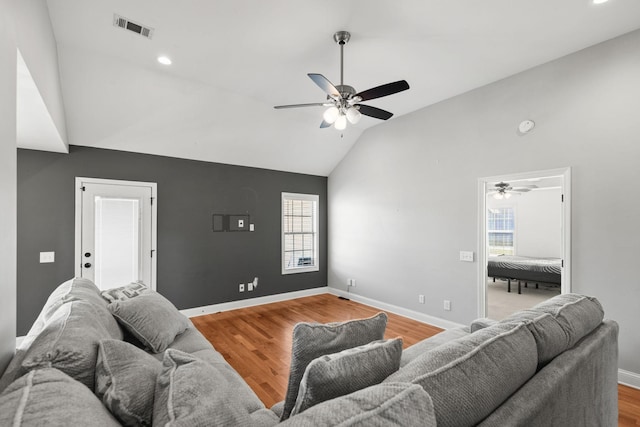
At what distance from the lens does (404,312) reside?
4660mm

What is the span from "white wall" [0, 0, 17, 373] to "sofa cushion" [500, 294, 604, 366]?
2259 mm

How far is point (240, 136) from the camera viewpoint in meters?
4.66

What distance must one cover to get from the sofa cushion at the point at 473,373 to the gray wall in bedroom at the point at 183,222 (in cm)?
438

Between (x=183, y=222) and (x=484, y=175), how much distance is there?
14.6ft

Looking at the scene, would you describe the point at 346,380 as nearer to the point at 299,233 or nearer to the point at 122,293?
the point at 122,293

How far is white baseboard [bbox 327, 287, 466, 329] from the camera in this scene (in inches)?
162

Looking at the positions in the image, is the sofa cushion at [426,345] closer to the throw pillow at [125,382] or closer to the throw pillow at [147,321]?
the throw pillow at [125,382]

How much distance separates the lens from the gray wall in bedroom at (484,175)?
2770 mm

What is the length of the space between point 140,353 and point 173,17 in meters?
2.60

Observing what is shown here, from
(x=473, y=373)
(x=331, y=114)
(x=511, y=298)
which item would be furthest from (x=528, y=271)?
(x=473, y=373)

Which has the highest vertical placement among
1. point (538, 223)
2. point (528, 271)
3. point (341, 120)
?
point (341, 120)

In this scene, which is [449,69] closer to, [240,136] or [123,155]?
[240,136]

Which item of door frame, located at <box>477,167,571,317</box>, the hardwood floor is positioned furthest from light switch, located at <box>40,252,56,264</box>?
door frame, located at <box>477,167,571,317</box>

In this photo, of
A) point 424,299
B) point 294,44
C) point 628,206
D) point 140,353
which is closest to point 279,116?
point 294,44
